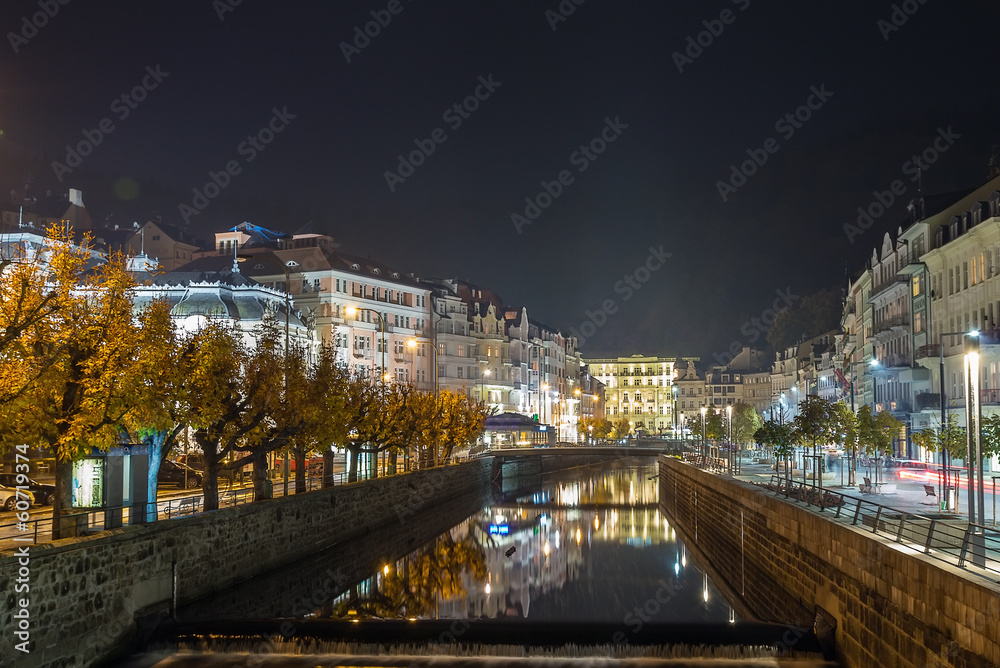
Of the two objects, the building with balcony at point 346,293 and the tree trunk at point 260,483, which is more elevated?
the building with balcony at point 346,293

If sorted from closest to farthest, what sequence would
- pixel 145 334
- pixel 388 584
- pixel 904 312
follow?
pixel 145 334, pixel 388 584, pixel 904 312

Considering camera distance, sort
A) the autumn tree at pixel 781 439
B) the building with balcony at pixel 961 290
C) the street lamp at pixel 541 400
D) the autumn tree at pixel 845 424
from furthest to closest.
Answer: the street lamp at pixel 541 400 < the building with balcony at pixel 961 290 < the autumn tree at pixel 845 424 < the autumn tree at pixel 781 439

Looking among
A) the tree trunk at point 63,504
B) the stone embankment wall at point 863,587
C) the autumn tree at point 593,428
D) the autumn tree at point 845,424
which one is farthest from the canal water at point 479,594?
the autumn tree at point 593,428

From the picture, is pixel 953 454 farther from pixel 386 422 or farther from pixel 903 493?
pixel 386 422

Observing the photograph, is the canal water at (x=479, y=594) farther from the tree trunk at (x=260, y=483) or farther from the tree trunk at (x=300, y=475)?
the tree trunk at (x=260, y=483)

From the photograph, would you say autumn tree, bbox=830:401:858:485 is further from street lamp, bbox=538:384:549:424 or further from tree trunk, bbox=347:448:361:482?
street lamp, bbox=538:384:549:424

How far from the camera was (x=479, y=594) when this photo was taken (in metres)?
35.6

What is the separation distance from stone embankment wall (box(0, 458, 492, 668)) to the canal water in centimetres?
84

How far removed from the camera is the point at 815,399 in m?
58.3

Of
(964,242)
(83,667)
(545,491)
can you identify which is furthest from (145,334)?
(545,491)

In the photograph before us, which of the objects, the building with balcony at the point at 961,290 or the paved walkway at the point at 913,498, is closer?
the paved walkway at the point at 913,498

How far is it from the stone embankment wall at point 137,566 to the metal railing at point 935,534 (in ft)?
64.1

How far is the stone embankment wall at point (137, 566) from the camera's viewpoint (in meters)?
21.6

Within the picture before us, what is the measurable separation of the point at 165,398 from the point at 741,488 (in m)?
25.3
